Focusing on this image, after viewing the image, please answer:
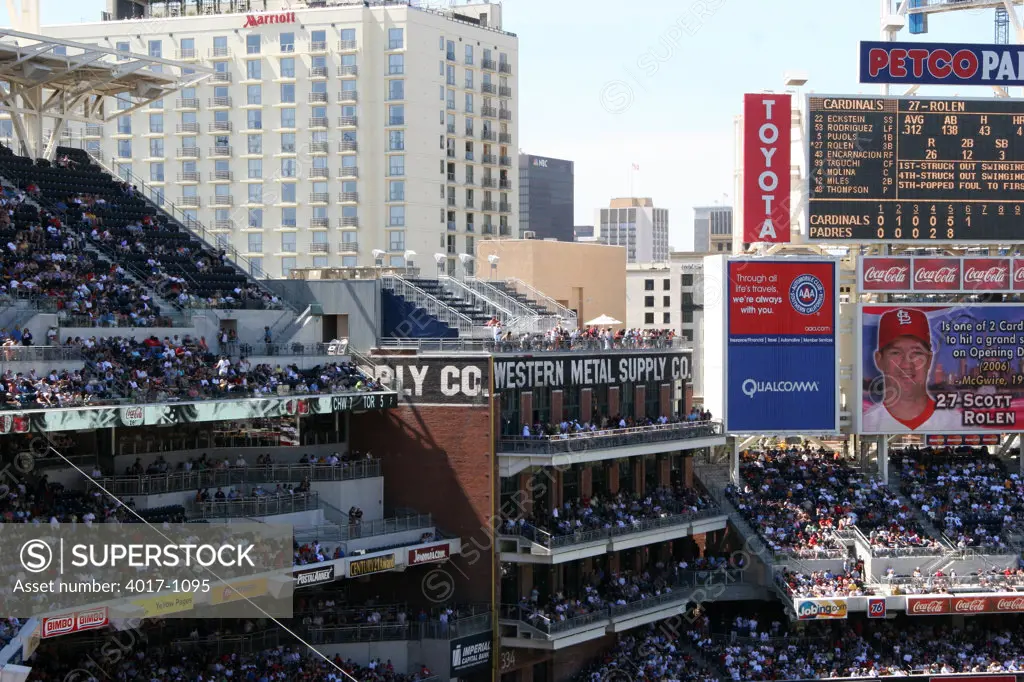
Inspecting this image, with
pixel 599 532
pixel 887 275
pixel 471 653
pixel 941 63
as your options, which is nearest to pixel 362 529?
pixel 471 653

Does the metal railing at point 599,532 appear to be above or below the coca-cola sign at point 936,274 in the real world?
below

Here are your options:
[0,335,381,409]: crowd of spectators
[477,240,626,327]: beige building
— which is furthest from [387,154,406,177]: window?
[0,335,381,409]: crowd of spectators

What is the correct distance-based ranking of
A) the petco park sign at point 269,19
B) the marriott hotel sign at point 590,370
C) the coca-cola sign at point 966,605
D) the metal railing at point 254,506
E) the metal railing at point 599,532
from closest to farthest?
the metal railing at point 254,506, the metal railing at point 599,532, the marriott hotel sign at point 590,370, the coca-cola sign at point 966,605, the petco park sign at point 269,19

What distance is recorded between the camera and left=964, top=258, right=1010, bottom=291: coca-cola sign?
57.6 meters

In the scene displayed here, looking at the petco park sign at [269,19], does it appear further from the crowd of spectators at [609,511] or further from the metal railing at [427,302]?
the crowd of spectators at [609,511]

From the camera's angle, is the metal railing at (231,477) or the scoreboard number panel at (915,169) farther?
the scoreboard number panel at (915,169)

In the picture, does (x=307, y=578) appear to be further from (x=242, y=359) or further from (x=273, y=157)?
(x=273, y=157)

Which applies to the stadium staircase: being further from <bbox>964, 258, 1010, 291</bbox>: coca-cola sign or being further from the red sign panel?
<bbox>964, 258, 1010, 291</bbox>: coca-cola sign

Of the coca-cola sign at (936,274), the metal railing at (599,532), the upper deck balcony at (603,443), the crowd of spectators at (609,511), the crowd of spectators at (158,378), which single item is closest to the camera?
the crowd of spectators at (158,378)

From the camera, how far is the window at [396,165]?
78.9 meters

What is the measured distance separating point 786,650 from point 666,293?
216 ft

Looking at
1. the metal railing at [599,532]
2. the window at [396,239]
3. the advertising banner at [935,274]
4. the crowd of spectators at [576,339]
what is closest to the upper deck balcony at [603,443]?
the metal railing at [599,532]

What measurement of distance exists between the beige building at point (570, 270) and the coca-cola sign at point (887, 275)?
1776 cm

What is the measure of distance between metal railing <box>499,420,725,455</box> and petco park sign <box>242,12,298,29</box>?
→ 3487cm
